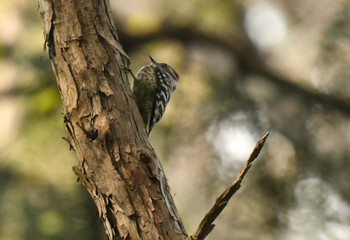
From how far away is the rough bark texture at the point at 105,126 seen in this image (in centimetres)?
335

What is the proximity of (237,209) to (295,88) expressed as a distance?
1.18 meters

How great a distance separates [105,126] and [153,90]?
1446 millimetres

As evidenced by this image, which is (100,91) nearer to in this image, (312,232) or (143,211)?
(143,211)

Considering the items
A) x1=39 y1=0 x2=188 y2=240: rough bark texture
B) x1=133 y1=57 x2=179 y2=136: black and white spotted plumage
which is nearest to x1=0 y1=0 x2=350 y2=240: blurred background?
x1=133 y1=57 x2=179 y2=136: black and white spotted plumage

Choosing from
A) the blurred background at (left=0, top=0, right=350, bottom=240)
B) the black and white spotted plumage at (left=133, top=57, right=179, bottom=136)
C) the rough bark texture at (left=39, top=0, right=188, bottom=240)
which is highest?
the blurred background at (left=0, top=0, right=350, bottom=240)

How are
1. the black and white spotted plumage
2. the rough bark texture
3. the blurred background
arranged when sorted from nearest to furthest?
the rough bark texture
the black and white spotted plumage
the blurred background

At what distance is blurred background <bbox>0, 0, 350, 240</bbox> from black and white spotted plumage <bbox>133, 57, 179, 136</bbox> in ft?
4.85

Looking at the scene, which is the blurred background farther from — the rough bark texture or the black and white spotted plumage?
the rough bark texture

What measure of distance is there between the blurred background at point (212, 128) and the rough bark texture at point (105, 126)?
2.99 meters

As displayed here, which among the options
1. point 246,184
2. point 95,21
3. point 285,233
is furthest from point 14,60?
point 95,21

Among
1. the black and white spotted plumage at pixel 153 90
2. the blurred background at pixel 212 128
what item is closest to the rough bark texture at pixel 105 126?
the black and white spotted plumage at pixel 153 90

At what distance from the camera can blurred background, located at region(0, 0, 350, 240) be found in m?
6.72

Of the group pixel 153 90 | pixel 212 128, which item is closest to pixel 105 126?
pixel 153 90

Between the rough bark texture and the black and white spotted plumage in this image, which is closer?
the rough bark texture
